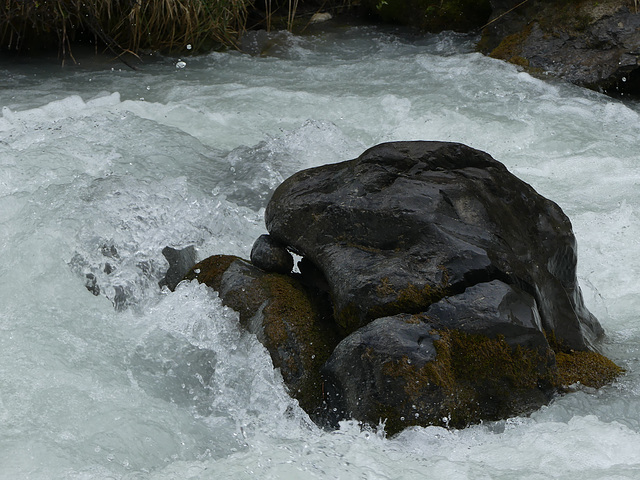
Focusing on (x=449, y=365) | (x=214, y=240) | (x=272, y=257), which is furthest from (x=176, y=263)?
(x=449, y=365)

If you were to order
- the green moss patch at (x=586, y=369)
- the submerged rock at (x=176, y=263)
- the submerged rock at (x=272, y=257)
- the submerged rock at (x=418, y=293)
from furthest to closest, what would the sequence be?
1. the submerged rock at (x=176, y=263)
2. the submerged rock at (x=272, y=257)
3. the green moss patch at (x=586, y=369)
4. the submerged rock at (x=418, y=293)

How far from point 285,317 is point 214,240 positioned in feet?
3.70

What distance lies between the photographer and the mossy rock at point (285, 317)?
10.2 ft

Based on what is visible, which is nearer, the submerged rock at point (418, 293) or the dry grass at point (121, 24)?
the submerged rock at point (418, 293)

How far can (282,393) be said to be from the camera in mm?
3066

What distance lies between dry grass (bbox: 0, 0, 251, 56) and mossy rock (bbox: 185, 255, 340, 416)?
4670 millimetres

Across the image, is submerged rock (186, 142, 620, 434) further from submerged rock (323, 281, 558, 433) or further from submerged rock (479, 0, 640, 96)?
submerged rock (479, 0, 640, 96)

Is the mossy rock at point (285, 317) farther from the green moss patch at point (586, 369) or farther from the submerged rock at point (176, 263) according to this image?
the green moss patch at point (586, 369)

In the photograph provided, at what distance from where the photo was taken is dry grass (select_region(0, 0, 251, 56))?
7458 mm

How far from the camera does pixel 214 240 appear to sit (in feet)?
13.9

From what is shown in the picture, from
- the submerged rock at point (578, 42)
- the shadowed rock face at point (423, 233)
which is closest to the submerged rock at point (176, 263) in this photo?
the shadowed rock face at point (423, 233)

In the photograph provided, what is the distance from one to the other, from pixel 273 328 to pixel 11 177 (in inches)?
91.1

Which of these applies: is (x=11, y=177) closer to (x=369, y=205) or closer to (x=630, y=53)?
(x=369, y=205)

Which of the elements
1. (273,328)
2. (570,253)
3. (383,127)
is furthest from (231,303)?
(383,127)
